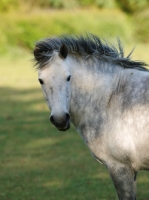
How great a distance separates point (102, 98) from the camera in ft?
19.6

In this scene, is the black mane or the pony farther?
the black mane

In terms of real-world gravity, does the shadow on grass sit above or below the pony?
below

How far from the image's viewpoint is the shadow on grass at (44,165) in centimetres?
791

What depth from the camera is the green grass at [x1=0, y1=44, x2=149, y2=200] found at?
791cm

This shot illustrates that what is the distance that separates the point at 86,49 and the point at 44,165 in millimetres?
3836

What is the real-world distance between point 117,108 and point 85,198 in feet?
6.81

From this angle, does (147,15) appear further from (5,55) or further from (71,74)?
(71,74)

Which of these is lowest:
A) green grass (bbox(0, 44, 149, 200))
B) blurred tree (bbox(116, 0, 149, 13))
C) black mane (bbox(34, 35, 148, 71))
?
blurred tree (bbox(116, 0, 149, 13))

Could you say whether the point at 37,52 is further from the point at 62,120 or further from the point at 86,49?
the point at 62,120

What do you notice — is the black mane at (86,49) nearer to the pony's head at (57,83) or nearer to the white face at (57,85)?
the pony's head at (57,83)

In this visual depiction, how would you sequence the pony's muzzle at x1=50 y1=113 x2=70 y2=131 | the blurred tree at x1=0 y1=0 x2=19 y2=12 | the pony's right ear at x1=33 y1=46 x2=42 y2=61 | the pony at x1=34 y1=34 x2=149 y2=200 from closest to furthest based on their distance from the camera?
the pony's muzzle at x1=50 y1=113 x2=70 y2=131 → the pony at x1=34 y1=34 x2=149 y2=200 → the pony's right ear at x1=33 y1=46 x2=42 y2=61 → the blurred tree at x1=0 y1=0 x2=19 y2=12

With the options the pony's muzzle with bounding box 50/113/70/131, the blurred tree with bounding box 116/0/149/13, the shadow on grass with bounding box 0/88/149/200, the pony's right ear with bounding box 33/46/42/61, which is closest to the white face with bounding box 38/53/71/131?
the pony's muzzle with bounding box 50/113/70/131

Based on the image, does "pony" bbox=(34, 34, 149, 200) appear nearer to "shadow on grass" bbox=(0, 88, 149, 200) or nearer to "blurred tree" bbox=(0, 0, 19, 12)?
"shadow on grass" bbox=(0, 88, 149, 200)

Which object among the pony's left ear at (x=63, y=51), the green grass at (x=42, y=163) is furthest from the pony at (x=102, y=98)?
the green grass at (x=42, y=163)
